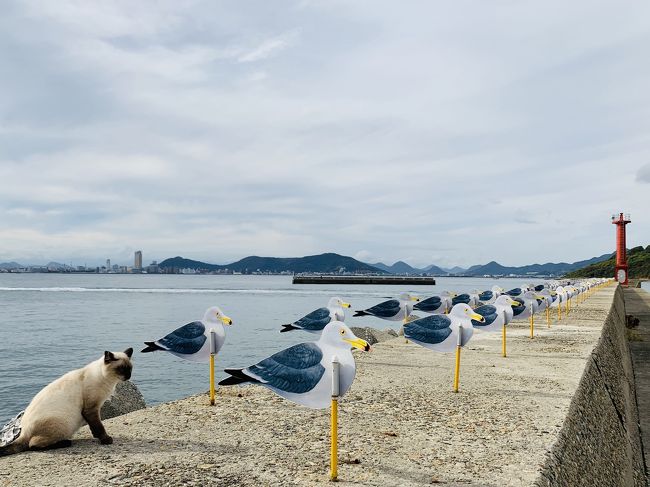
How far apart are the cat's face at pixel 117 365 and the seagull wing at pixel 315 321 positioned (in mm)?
5412

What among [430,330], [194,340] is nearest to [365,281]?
[430,330]

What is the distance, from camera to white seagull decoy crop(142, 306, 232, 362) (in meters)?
7.65

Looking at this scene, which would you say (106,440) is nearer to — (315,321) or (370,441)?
(370,441)

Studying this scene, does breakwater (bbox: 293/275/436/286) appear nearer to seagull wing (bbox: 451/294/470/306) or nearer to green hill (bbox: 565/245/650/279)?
green hill (bbox: 565/245/650/279)

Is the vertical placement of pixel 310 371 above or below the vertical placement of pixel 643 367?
above

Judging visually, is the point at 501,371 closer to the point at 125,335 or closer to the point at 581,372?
the point at 581,372

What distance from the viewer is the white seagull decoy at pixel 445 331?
28.8ft

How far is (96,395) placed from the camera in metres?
5.68

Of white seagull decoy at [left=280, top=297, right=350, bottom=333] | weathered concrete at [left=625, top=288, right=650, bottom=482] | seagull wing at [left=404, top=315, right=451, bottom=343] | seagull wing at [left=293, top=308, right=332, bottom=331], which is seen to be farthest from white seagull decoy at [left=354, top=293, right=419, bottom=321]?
weathered concrete at [left=625, top=288, right=650, bottom=482]

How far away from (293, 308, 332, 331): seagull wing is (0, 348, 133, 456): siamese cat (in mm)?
5536

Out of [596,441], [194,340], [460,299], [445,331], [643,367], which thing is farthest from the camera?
[643,367]

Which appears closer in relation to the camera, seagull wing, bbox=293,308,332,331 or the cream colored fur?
the cream colored fur

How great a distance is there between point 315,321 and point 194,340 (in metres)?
3.87

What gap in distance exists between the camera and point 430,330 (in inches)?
354
